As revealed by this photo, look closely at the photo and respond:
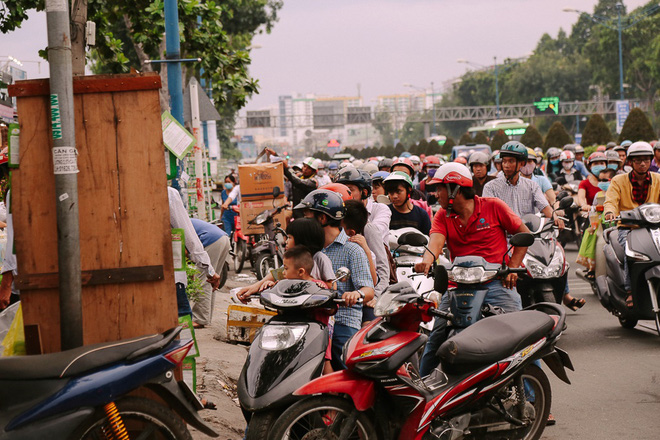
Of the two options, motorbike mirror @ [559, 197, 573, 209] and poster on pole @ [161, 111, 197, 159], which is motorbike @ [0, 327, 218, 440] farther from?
motorbike mirror @ [559, 197, 573, 209]

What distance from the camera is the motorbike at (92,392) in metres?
4.07

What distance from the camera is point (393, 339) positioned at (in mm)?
4914

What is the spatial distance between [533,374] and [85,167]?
9.79ft

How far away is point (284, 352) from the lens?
4816mm

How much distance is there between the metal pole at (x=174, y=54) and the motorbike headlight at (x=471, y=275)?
4.88 metres

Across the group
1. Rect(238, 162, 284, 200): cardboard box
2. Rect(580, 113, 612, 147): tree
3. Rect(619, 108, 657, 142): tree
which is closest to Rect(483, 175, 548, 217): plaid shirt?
Rect(238, 162, 284, 200): cardboard box

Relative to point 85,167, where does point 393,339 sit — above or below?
below

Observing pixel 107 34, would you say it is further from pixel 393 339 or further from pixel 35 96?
pixel 393 339

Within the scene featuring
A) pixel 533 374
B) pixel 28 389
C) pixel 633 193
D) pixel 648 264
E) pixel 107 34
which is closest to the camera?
pixel 28 389

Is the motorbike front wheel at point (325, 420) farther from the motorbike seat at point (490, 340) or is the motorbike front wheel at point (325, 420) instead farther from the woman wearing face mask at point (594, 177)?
the woman wearing face mask at point (594, 177)

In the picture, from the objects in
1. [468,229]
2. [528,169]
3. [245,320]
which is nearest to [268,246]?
[528,169]

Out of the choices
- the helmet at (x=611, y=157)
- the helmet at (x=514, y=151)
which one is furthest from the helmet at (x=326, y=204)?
the helmet at (x=611, y=157)

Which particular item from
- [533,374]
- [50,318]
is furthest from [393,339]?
[50,318]

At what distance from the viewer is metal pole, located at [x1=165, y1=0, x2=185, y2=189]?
418 inches
